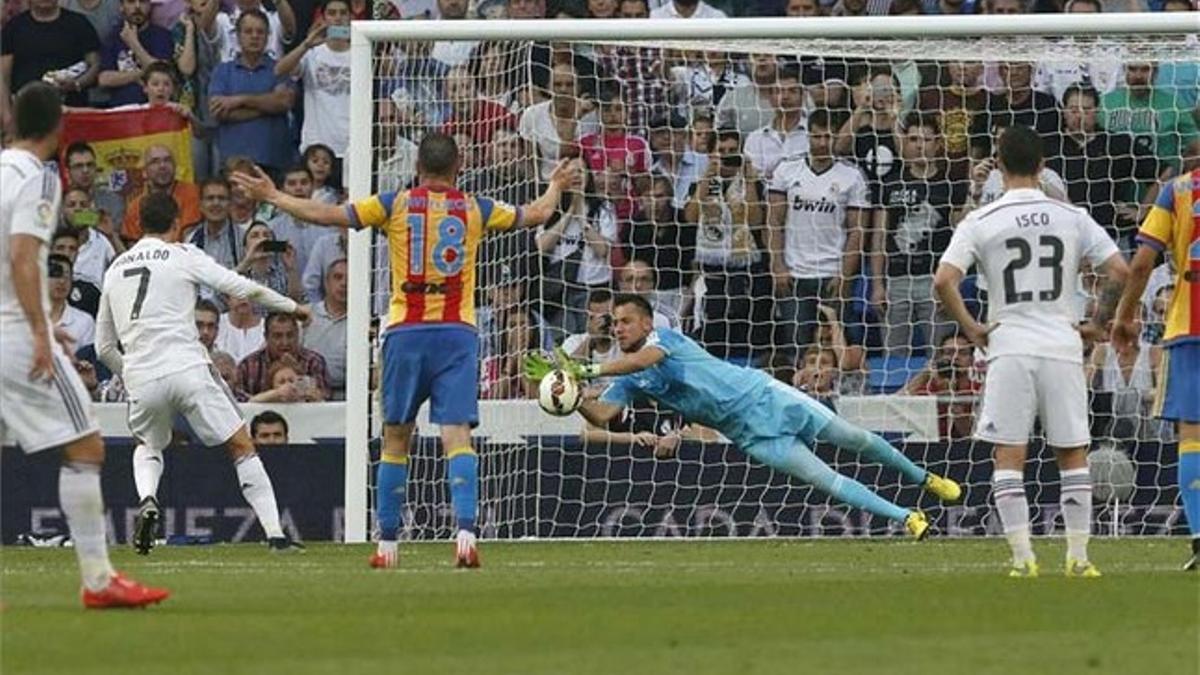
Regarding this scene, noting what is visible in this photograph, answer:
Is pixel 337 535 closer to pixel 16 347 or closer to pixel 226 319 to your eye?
pixel 226 319

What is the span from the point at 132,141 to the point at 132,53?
0.99 metres

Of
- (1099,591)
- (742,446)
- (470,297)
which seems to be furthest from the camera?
(742,446)

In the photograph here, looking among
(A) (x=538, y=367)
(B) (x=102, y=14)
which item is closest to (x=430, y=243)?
(A) (x=538, y=367)

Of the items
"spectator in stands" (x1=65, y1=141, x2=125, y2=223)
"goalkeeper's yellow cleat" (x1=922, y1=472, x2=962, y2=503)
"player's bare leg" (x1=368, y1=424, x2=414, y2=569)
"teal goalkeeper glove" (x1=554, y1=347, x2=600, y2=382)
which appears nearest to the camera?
"player's bare leg" (x1=368, y1=424, x2=414, y2=569)

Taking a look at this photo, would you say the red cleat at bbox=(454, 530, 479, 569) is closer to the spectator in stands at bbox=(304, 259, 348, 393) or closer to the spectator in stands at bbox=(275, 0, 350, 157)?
the spectator in stands at bbox=(304, 259, 348, 393)

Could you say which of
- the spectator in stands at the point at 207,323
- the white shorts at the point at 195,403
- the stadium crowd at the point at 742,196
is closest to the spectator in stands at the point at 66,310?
the stadium crowd at the point at 742,196

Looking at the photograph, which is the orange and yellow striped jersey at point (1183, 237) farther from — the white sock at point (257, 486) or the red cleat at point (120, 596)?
the red cleat at point (120, 596)

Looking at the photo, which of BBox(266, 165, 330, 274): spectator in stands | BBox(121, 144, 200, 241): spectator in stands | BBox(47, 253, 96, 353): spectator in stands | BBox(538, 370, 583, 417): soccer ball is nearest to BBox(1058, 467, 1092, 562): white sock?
BBox(538, 370, 583, 417): soccer ball

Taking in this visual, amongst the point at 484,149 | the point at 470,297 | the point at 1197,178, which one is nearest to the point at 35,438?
the point at 470,297

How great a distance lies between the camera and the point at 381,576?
1484 centimetres

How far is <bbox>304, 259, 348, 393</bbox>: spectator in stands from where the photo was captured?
22406 mm

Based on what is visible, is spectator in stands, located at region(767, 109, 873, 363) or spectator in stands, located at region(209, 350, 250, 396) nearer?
spectator in stands, located at region(767, 109, 873, 363)

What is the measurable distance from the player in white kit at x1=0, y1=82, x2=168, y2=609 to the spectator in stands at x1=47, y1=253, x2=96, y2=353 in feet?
33.2

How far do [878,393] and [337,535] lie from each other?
4.42 m
